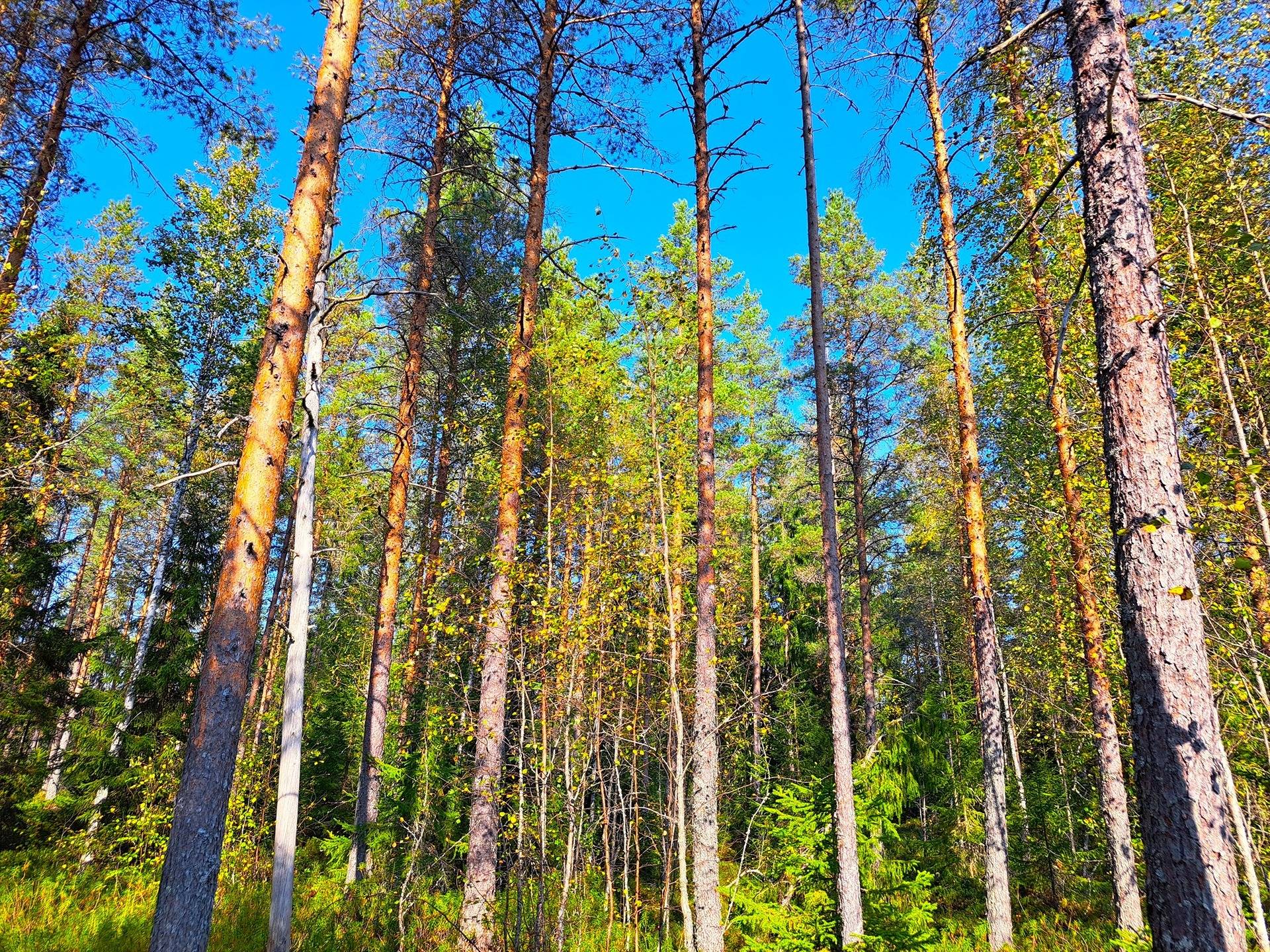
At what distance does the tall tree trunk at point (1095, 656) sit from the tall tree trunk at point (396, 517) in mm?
9080

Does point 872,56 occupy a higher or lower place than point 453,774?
higher

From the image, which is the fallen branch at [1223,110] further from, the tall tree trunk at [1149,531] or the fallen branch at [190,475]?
the fallen branch at [190,475]

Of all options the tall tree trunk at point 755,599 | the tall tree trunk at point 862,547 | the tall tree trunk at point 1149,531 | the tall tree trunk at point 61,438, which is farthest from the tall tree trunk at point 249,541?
the tall tree trunk at point 755,599

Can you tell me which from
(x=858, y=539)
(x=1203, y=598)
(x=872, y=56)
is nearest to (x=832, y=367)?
(x=858, y=539)

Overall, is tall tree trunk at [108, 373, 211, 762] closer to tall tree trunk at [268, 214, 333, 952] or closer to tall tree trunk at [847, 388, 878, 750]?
tall tree trunk at [268, 214, 333, 952]

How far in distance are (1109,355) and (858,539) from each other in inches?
569

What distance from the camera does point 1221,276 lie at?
22.9 feet

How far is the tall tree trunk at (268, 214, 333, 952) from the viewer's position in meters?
4.84

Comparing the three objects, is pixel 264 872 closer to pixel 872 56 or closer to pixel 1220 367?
pixel 1220 367

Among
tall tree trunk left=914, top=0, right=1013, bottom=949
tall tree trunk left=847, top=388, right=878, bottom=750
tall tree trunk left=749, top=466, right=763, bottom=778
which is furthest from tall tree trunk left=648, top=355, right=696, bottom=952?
tall tree trunk left=749, top=466, right=763, bottom=778

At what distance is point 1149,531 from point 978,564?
6.86 meters

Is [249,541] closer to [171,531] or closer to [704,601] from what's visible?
[704,601]

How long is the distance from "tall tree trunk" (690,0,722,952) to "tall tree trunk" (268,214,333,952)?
4.38 meters

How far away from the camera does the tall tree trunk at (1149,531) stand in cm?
254
